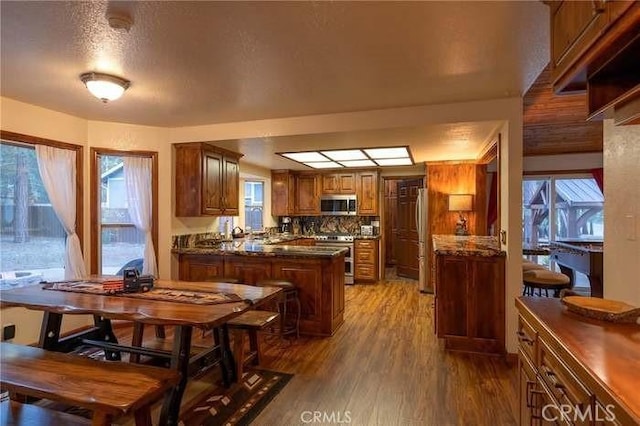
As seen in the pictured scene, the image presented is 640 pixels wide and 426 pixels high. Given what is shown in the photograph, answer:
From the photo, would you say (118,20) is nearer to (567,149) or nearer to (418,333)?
(418,333)

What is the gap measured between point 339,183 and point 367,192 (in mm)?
582

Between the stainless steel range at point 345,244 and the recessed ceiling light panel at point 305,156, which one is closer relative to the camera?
the recessed ceiling light panel at point 305,156

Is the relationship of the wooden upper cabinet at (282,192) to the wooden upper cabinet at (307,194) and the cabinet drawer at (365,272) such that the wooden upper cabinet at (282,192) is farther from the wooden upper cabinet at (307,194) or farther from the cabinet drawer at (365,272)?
the cabinet drawer at (365,272)

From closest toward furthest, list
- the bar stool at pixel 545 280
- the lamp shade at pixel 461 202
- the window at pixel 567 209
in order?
the bar stool at pixel 545 280 → the lamp shade at pixel 461 202 → the window at pixel 567 209

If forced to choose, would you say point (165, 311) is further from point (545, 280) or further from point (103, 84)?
point (545, 280)

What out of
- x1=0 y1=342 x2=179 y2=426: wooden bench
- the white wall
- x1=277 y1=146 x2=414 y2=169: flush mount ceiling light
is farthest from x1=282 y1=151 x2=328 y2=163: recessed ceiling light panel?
x1=0 y1=342 x2=179 y2=426: wooden bench

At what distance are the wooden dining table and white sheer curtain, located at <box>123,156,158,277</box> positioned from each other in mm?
1329

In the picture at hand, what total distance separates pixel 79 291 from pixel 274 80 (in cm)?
212

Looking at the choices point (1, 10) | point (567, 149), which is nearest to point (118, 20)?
point (1, 10)

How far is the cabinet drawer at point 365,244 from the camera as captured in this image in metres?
6.34

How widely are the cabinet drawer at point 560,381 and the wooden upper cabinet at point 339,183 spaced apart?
5.34 meters

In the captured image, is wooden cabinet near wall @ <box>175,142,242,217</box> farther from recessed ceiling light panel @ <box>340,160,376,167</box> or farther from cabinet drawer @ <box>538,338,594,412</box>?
cabinet drawer @ <box>538,338,594,412</box>

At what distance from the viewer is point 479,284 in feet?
10.5

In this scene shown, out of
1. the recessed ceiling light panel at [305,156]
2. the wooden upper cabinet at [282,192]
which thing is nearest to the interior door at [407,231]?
the wooden upper cabinet at [282,192]
